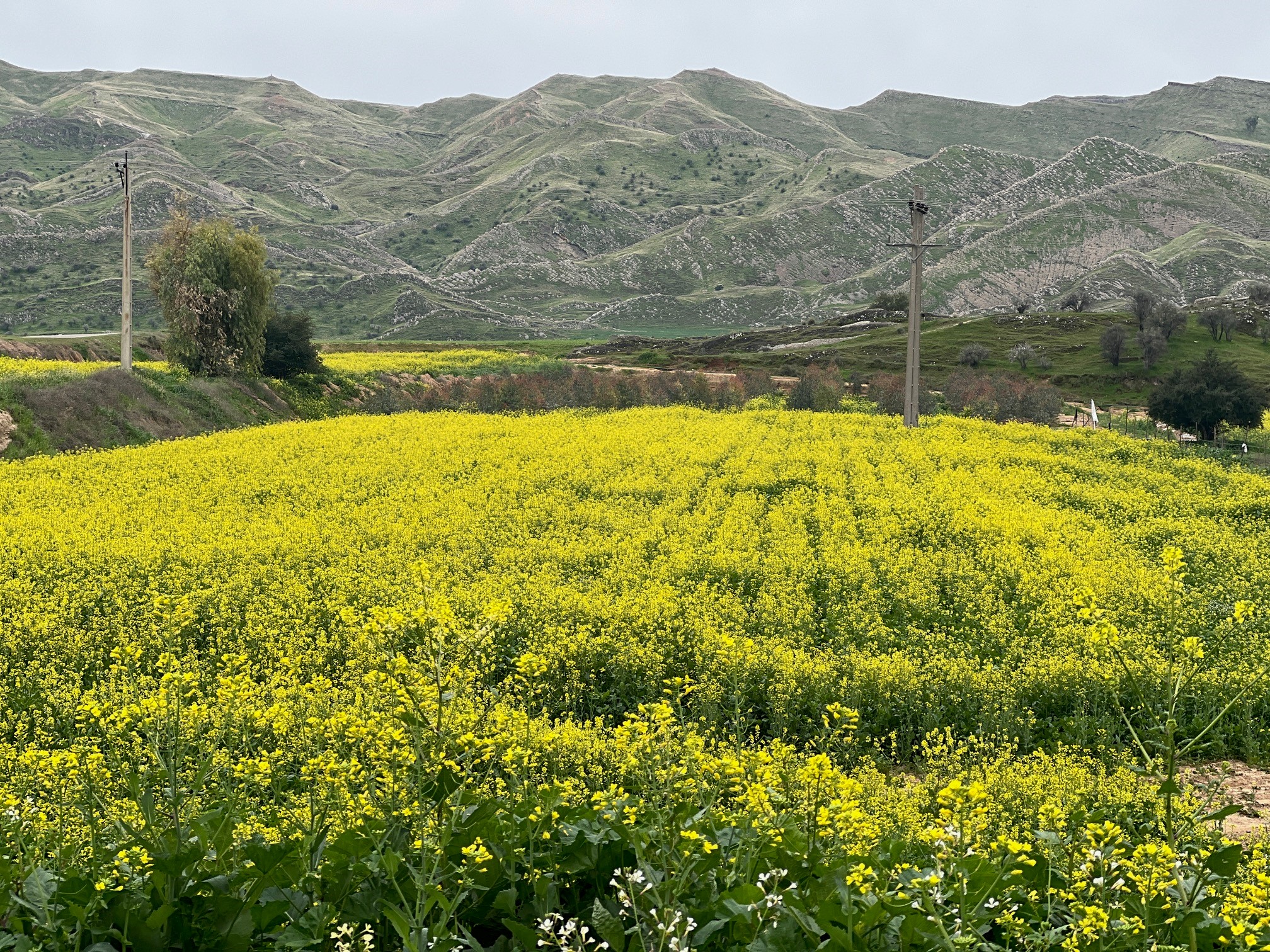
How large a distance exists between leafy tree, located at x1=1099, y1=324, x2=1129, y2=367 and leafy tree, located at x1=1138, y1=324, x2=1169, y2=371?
132 cm

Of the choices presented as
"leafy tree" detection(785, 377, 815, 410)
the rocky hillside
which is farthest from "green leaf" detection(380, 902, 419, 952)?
the rocky hillside

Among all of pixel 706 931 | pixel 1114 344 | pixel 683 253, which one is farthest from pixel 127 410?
pixel 683 253

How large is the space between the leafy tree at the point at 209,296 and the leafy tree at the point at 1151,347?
6041 cm

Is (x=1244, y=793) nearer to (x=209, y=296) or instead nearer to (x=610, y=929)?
(x=610, y=929)

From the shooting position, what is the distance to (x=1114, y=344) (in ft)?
215

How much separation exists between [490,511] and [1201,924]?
14.9m

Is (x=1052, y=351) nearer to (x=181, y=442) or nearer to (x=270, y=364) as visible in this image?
(x=270, y=364)

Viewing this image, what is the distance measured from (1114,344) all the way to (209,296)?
204ft

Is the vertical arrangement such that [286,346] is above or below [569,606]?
above

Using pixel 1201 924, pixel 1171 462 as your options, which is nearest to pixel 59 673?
pixel 1201 924

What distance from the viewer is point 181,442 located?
2625 cm

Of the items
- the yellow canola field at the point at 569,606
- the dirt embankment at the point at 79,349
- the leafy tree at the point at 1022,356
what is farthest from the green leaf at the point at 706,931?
the leafy tree at the point at 1022,356

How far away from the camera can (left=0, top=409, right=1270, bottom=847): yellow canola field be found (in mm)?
6328

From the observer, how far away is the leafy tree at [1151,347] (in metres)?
64.0
